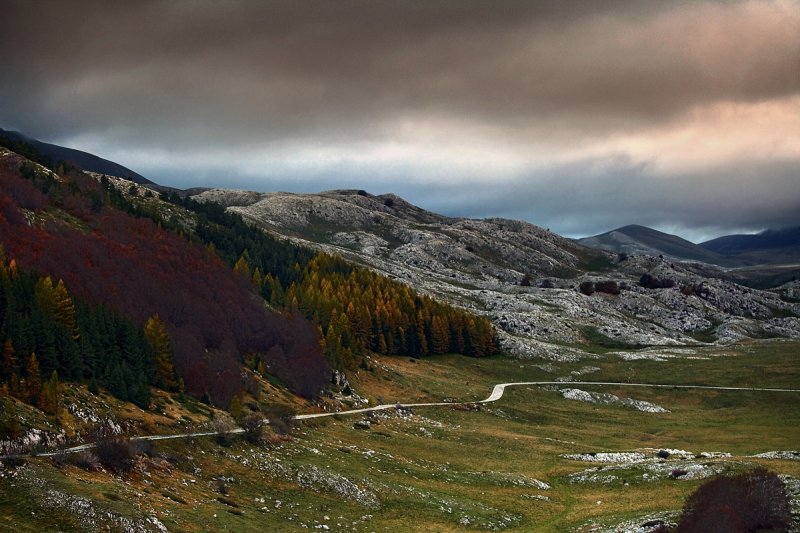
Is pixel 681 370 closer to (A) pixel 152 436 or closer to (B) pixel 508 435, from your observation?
(B) pixel 508 435

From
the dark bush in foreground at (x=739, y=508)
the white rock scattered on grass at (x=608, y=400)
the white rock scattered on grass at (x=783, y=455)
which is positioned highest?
the dark bush in foreground at (x=739, y=508)

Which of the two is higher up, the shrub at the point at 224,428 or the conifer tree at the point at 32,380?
the conifer tree at the point at 32,380

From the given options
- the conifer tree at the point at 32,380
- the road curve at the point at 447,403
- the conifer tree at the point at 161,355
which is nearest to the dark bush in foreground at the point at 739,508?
the road curve at the point at 447,403

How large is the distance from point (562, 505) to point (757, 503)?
80.8 feet

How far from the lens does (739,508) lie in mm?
38750

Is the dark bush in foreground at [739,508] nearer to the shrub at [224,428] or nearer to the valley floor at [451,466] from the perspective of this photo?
the valley floor at [451,466]

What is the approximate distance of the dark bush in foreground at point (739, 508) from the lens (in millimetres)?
36719

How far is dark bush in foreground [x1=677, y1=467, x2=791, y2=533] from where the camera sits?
120 feet

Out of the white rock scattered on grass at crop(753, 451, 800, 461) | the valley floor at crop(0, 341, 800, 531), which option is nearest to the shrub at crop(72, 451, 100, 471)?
the valley floor at crop(0, 341, 800, 531)

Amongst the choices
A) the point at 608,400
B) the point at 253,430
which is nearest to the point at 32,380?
the point at 253,430

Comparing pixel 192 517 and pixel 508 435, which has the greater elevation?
pixel 192 517

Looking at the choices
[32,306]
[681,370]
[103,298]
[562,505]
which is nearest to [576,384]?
[681,370]

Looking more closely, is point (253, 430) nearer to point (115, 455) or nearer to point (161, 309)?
point (115, 455)

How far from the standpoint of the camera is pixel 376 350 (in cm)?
15825
